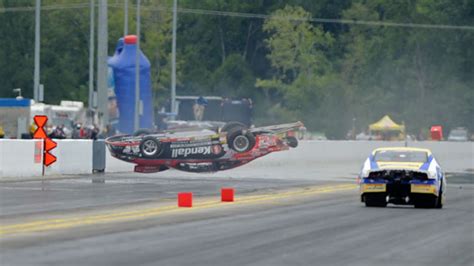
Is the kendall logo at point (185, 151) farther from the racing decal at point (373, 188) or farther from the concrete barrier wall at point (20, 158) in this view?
the racing decal at point (373, 188)

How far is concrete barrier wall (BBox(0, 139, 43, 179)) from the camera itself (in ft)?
117

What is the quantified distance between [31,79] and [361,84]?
2632 cm

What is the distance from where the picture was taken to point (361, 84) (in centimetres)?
10156

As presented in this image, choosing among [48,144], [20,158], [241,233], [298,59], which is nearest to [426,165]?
[241,233]

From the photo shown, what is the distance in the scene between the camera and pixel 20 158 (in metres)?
36.5

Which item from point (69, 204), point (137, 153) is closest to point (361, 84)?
point (137, 153)

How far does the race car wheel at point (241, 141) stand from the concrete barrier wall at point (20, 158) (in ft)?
24.9

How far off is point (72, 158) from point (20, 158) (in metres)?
3.02

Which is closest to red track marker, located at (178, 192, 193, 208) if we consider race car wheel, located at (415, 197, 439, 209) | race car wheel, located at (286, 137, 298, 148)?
race car wheel, located at (415, 197, 439, 209)

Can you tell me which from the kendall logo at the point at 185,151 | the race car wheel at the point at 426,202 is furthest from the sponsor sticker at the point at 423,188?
the kendall logo at the point at 185,151

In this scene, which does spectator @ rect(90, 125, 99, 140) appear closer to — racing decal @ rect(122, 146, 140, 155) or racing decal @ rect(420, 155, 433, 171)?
racing decal @ rect(122, 146, 140, 155)

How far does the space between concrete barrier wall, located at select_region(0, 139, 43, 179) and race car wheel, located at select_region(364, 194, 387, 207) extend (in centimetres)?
1291

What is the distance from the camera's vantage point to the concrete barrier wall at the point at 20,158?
1405 inches

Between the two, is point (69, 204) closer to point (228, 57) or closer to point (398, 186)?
point (398, 186)
